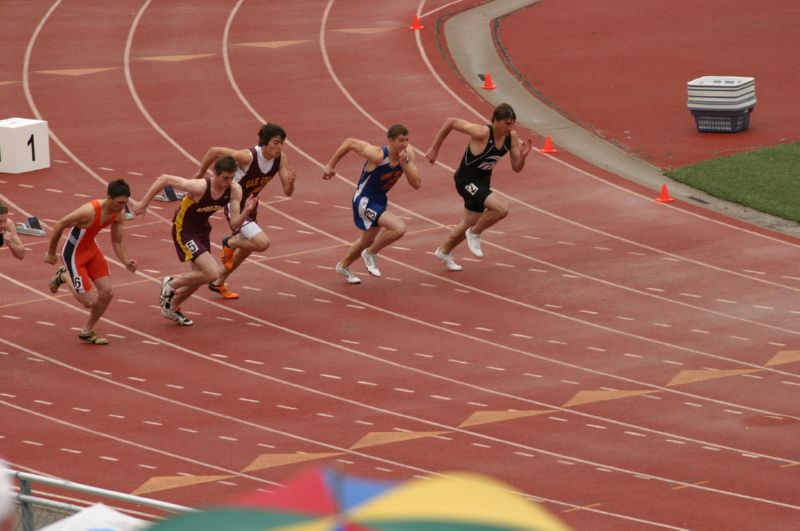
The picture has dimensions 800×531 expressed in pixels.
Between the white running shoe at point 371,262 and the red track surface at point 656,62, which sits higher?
the red track surface at point 656,62

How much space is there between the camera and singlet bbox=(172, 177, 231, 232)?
590 inches

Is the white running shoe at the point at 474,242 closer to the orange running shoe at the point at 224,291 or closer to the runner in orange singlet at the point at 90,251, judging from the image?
the orange running shoe at the point at 224,291

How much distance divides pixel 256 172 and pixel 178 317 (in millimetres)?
1552

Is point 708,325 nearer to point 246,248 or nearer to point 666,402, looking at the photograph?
point 666,402

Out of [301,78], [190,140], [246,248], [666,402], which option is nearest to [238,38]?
[301,78]

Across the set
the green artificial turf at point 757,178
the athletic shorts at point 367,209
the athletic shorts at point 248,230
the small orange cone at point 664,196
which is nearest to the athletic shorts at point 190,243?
the athletic shorts at point 248,230

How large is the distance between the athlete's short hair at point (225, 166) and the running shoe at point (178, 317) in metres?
1.49

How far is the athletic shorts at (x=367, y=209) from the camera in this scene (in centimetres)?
1625

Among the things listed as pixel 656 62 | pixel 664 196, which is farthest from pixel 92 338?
pixel 656 62

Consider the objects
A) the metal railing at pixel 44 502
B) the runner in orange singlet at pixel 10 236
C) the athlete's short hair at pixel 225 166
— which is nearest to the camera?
the metal railing at pixel 44 502

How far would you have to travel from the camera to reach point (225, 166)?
1468 centimetres

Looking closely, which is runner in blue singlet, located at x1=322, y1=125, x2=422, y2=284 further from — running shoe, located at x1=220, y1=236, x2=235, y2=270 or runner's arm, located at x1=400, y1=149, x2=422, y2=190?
running shoe, located at x1=220, y1=236, x2=235, y2=270

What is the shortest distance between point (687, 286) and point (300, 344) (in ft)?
14.2

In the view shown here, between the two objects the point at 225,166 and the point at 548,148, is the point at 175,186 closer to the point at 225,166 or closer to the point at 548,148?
the point at 225,166
